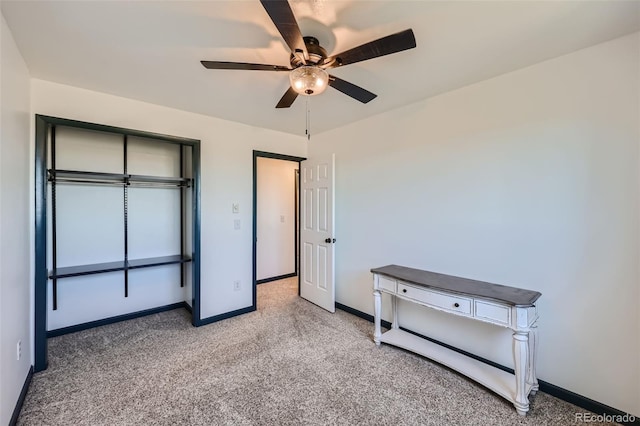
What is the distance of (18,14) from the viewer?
149 centimetres

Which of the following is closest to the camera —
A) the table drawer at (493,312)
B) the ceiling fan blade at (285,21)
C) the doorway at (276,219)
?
the ceiling fan blade at (285,21)

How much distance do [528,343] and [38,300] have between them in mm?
3715

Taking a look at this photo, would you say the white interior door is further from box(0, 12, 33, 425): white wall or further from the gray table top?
box(0, 12, 33, 425): white wall

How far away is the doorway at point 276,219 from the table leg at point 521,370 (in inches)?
137

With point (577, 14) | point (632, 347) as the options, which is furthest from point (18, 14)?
point (632, 347)

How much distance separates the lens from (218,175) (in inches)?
124

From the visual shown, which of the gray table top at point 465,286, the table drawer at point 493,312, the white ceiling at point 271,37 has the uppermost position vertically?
the white ceiling at point 271,37

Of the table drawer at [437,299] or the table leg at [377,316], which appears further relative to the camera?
the table leg at [377,316]

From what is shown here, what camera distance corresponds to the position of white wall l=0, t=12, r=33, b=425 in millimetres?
1494

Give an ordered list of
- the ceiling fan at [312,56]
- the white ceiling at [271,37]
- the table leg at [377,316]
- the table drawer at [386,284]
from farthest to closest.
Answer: the table leg at [377,316] < the table drawer at [386,284] < the white ceiling at [271,37] < the ceiling fan at [312,56]

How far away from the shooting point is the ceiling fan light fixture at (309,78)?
1582 millimetres

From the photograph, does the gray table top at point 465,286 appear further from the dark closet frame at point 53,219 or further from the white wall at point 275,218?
the white wall at point 275,218

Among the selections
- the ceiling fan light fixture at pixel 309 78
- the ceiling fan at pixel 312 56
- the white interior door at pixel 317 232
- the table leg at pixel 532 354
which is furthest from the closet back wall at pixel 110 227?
the table leg at pixel 532 354

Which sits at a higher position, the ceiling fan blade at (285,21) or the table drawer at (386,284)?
the ceiling fan blade at (285,21)
